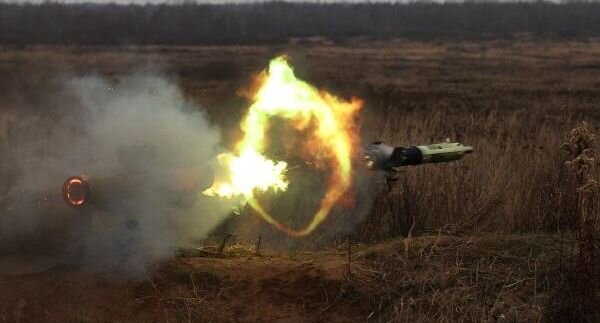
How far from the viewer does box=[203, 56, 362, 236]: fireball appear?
642cm

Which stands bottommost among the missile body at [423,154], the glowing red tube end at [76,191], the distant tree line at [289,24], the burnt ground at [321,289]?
the burnt ground at [321,289]

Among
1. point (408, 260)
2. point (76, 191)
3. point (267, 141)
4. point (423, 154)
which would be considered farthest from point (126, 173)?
point (423, 154)

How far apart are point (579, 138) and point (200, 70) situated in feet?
103

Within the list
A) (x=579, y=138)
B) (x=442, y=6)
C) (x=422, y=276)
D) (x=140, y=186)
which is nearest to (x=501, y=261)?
(x=422, y=276)

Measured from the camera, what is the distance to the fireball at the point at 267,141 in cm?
642

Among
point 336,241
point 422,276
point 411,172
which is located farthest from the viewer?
point 411,172

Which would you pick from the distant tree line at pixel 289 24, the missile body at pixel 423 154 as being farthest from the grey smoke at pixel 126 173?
the distant tree line at pixel 289 24

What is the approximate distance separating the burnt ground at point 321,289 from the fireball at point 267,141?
93 cm

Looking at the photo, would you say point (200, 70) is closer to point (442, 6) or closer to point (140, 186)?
point (140, 186)

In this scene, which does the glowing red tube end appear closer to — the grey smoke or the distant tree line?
the grey smoke

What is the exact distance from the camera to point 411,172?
8062 mm

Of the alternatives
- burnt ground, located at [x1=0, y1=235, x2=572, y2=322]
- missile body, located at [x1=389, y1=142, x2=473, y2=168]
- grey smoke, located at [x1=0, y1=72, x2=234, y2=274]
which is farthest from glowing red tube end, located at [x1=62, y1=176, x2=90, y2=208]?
missile body, located at [x1=389, y1=142, x2=473, y2=168]

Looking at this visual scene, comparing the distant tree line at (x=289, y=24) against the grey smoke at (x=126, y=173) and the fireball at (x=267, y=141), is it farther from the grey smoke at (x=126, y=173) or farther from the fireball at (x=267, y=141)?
the fireball at (x=267, y=141)

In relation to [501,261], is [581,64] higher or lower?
higher
